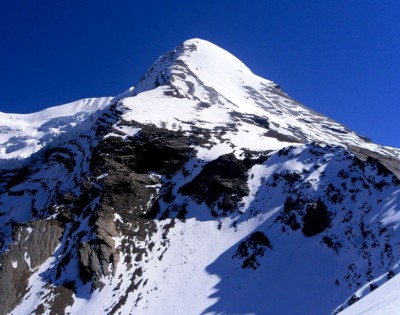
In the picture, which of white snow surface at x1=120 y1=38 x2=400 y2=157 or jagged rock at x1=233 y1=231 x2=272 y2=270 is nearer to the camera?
jagged rock at x1=233 y1=231 x2=272 y2=270

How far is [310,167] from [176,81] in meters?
64.2

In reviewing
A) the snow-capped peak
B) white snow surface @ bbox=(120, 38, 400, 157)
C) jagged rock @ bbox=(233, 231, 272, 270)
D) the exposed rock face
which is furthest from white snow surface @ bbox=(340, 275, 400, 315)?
the snow-capped peak

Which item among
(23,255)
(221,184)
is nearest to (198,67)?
(221,184)

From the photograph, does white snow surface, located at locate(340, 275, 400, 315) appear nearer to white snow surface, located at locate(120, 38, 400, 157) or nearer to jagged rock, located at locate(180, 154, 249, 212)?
jagged rock, located at locate(180, 154, 249, 212)

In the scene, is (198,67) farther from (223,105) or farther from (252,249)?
(252,249)

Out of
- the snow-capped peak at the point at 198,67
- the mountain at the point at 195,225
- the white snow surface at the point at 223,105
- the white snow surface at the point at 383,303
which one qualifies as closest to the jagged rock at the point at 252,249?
the mountain at the point at 195,225

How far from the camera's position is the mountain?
3578 cm

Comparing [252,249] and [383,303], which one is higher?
[383,303]

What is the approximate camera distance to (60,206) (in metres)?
54.4

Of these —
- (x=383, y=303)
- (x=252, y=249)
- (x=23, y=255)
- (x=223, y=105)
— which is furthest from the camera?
(x=223, y=105)

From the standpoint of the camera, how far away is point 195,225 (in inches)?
1854

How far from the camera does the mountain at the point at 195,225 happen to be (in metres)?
35.8

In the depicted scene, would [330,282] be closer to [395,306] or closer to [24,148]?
[395,306]

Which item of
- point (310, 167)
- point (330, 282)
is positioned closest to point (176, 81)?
→ point (310, 167)
